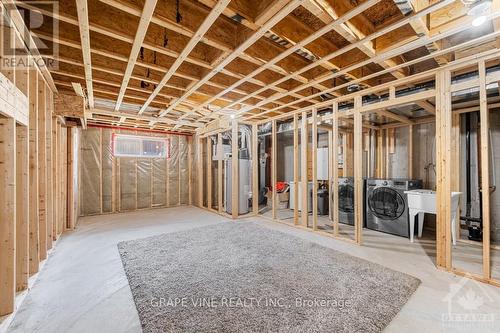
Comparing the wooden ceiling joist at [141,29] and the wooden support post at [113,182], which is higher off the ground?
the wooden ceiling joist at [141,29]

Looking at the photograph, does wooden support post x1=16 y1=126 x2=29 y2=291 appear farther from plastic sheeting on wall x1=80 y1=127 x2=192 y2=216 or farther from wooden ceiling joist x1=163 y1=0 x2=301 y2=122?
plastic sheeting on wall x1=80 y1=127 x2=192 y2=216

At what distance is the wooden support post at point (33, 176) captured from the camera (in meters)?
2.23

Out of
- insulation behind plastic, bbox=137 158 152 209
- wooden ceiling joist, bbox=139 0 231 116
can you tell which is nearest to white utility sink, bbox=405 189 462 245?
wooden ceiling joist, bbox=139 0 231 116

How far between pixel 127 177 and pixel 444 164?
21.1 feet

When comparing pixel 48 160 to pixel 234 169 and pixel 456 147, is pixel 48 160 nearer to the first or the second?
pixel 234 169

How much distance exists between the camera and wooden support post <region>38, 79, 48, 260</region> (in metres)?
2.52

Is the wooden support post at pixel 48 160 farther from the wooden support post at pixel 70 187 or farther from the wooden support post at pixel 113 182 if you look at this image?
Result: the wooden support post at pixel 113 182

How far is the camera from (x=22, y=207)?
1.98 m

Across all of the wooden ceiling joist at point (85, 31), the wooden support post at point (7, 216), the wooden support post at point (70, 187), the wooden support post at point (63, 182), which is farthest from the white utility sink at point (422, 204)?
the wooden support post at point (70, 187)

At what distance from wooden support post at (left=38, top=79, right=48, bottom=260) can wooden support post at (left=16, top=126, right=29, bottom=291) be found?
650 mm

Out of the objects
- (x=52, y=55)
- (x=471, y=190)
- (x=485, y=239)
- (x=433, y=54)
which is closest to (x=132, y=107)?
(x=52, y=55)

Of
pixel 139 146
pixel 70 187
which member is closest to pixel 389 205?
pixel 70 187

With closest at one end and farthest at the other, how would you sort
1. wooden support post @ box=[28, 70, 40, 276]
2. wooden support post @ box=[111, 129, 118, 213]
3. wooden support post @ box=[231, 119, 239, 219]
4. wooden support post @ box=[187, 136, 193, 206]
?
wooden support post @ box=[28, 70, 40, 276], wooden support post @ box=[231, 119, 239, 219], wooden support post @ box=[111, 129, 118, 213], wooden support post @ box=[187, 136, 193, 206]

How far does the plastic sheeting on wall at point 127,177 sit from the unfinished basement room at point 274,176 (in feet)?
3.44
